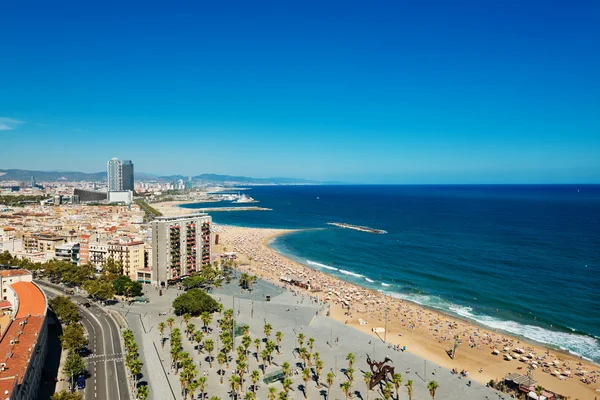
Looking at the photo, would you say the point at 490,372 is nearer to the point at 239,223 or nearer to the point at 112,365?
the point at 112,365

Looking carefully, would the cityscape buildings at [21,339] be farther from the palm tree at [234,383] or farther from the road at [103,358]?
the palm tree at [234,383]

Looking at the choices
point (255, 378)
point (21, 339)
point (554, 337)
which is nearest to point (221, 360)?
point (255, 378)

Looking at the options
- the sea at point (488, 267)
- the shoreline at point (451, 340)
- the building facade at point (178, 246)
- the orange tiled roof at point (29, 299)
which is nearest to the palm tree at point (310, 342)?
the shoreline at point (451, 340)

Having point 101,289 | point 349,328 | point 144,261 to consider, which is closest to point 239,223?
point 144,261

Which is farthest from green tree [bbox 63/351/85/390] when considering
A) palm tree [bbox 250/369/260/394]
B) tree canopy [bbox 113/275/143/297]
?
tree canopy [bbox 113/275/143/297]

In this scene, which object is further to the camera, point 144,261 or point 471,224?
point 471,224

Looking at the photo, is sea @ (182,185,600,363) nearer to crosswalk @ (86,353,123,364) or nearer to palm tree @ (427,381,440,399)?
palm tree @ (427,381,440,399)

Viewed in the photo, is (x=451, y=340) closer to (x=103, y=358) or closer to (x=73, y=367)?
(x=103, y=358)
